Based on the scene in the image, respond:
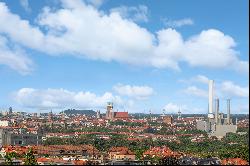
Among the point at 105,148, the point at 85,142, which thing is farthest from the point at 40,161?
the point at 85,142

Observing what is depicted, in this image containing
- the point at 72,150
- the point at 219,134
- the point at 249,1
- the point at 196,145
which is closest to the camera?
the point at 249,1

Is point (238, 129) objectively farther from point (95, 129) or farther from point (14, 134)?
point (14, 134)

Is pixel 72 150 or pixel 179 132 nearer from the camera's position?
pixel 72 150

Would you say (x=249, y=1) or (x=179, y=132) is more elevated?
(x=249, y=1)

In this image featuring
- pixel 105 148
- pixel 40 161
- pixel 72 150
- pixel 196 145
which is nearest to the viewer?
pixel 40 161

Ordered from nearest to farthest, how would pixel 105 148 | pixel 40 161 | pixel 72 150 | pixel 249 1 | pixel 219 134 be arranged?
pixel 249 1 → pixel 40 161 → pixel 72 150 → pixel 105 148 → pixel 219 134

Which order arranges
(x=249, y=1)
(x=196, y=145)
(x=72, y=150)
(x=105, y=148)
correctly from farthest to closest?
(x=196, y=145), (x=105, y=148), (x=72, y=150), (x=249, y=1)

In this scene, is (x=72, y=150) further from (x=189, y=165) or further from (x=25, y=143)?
(x=189, y=165)

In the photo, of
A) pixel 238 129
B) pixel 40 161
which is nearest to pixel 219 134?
pixel 238 129

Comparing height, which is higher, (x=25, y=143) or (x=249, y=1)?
(x=249, y=1)
